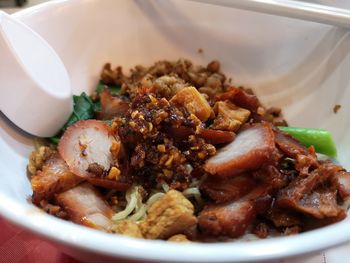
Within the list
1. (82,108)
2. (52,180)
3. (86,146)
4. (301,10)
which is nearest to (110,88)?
(82,108)

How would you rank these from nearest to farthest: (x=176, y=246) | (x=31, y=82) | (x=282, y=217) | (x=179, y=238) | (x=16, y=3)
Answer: (x=176, y=246), (x=179, y=238), (x=282, y=217), (x=31, y=82), (x=16, y=3)

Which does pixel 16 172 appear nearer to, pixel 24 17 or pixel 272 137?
pixel 24 17

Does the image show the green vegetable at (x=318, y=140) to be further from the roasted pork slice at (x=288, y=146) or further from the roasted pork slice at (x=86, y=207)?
the roasted pork slice at (x=86, y=207)

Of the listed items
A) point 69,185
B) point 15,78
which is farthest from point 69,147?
point 15,78

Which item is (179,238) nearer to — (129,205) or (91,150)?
(129,205)

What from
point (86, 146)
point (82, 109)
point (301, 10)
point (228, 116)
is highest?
point (301, 10)

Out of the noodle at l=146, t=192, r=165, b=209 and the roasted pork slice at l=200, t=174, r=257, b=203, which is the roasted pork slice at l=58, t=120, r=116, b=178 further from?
the roasted pork slice at l=200, t=174, r=257, b=203

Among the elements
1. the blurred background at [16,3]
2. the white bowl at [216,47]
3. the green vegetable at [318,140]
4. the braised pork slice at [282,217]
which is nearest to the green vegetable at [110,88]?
the white bowl at [216,47]
